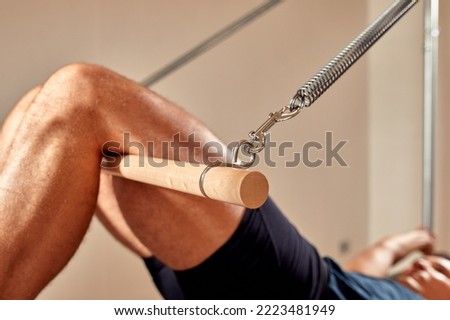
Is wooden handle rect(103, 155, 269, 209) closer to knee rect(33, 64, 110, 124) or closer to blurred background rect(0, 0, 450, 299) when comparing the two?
knee rect(33, 64, 110, 124)

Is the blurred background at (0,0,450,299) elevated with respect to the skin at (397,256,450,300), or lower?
elevated

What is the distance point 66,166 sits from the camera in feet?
2.59

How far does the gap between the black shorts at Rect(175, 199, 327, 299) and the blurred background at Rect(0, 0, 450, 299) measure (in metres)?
0.60

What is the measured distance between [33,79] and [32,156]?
1.94 ft

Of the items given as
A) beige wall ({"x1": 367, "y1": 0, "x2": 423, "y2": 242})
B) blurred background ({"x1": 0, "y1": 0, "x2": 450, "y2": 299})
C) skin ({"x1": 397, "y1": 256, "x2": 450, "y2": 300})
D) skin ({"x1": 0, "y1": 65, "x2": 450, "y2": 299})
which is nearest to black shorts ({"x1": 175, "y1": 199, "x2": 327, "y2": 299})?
skin ({"x1": 0, "y1": 65, "x2": 450, "y2": 299})

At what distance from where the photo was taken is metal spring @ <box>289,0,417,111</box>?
72cm

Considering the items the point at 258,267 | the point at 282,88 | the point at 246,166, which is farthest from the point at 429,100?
the point at 246,166

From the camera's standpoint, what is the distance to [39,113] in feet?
2.62

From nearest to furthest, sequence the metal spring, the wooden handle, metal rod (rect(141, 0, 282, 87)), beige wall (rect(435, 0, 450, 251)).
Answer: the wooden handle < the metal spring < metal rod (rect(141, 0, 282, 87)) < beige wall (rect(435, 0, 450, 251))

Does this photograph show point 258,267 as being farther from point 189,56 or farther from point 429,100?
point 429,100

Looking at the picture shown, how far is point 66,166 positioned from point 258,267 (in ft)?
1.22

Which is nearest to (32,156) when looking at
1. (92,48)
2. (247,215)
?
(247,215)

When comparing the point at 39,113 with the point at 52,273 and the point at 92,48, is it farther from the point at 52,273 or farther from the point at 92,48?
the point at 92,48
